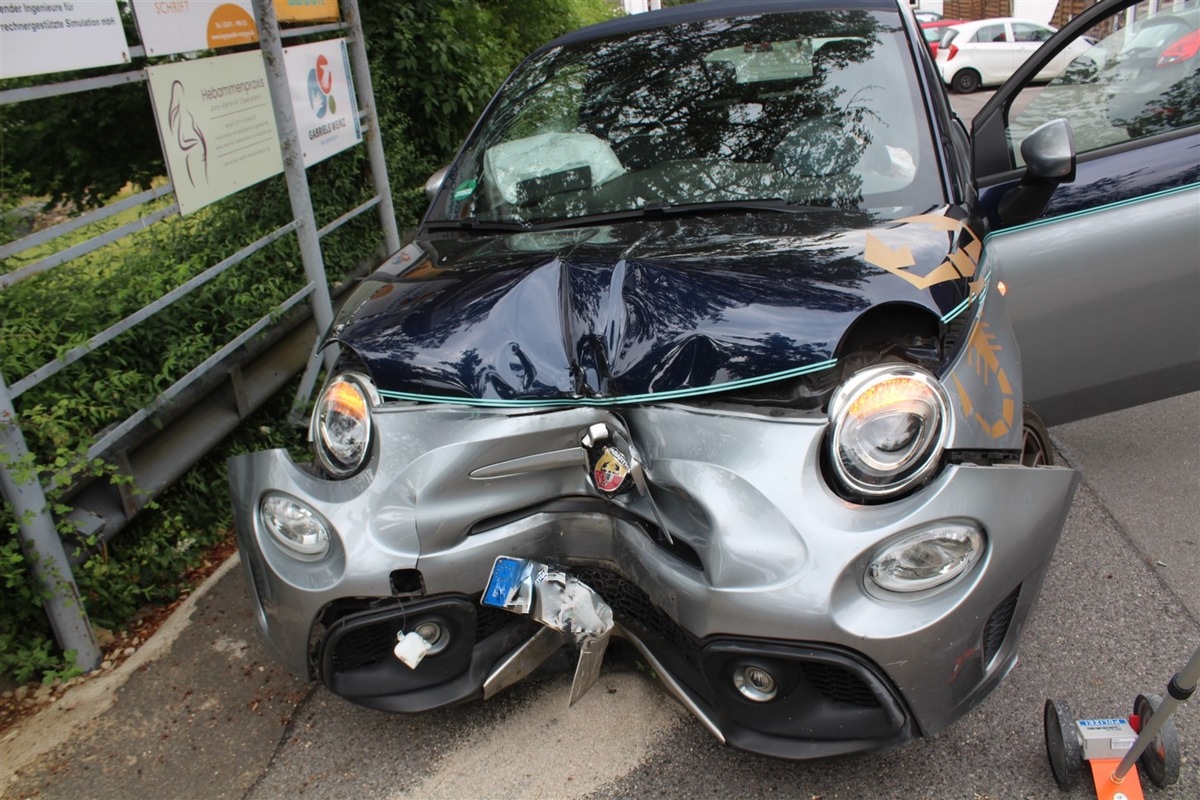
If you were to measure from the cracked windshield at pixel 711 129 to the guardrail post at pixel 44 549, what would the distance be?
150 cm

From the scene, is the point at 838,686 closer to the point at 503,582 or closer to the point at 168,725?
the point at 503,582

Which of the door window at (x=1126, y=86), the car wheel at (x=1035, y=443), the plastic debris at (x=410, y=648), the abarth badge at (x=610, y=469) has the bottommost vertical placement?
the car wheel at (x=1035, y=443)

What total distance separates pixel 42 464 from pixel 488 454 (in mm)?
→ 1749

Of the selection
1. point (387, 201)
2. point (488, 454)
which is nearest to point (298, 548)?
point (488, 454)

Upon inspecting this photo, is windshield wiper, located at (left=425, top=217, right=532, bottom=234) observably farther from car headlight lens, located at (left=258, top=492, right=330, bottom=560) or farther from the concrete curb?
the concrete curb

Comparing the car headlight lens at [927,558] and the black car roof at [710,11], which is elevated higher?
the black car roof at [710,11]

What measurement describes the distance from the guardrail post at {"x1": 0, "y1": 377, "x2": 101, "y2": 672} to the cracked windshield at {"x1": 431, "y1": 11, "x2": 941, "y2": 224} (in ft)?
4.92

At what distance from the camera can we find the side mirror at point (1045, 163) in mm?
2979

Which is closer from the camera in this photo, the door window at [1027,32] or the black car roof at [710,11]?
the black car roof at [710,11]

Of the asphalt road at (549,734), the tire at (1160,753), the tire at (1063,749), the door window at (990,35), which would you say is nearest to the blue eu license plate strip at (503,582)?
the asphalt road at (549,734)

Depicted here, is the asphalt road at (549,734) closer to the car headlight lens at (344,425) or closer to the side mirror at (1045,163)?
the car headlight lens at (344,425)

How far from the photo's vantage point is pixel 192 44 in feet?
12.4

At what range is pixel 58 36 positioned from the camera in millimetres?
3018

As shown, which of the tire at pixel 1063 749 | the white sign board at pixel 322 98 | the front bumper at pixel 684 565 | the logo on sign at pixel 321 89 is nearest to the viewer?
the front bumper at pixel 684 565
